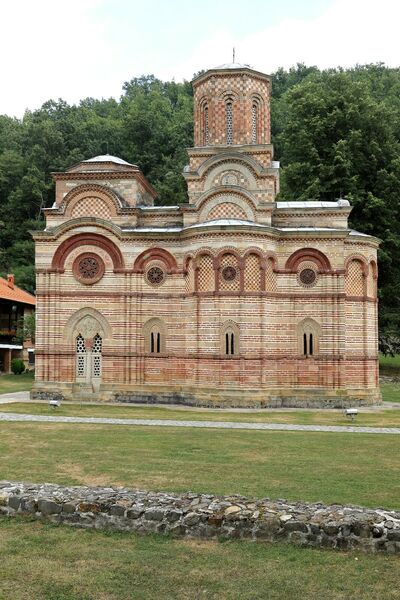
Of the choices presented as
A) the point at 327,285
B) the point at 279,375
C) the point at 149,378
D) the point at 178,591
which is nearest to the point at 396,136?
the point at 327,285

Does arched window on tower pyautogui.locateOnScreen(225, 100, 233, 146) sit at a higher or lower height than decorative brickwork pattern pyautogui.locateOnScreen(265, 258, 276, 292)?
higher

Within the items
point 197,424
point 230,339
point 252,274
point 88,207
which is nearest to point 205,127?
point 88,207

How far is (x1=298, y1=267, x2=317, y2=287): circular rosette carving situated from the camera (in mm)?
23188

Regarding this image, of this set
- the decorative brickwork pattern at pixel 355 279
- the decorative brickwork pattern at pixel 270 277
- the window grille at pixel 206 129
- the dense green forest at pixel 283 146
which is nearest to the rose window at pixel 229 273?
the decorative brickwork pattern at pixel 270 277

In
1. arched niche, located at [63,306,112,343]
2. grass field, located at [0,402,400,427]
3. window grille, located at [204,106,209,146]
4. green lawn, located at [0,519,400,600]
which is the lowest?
green lawn, located at [0,519,400,600]

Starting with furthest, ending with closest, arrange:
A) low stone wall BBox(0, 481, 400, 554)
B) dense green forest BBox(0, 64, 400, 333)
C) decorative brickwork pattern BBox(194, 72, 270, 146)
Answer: dense green forest BBox(0, 64, 400, 333), decorative brickwork pattern BBox(194, 72, 270, 146), low stone wall BBox(0, 481, 400, 554)

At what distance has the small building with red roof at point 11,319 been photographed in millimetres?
36750

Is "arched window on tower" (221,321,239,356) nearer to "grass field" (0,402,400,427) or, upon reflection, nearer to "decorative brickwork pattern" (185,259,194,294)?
"decorative brickwork pattern" (185,259,194,294)

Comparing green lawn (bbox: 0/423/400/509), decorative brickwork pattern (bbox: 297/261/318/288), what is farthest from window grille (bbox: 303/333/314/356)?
green lawn (bbox: 0/423/400/509)

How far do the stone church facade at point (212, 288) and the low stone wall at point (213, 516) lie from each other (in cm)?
1393

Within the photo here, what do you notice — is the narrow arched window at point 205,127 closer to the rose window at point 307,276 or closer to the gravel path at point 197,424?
Answer: the rose window at point 307,276

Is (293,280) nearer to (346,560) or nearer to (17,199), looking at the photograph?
(346,560)

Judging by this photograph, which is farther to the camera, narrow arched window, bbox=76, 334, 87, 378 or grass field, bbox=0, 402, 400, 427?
narrow arched window, bbox=76, 334, 87, 378

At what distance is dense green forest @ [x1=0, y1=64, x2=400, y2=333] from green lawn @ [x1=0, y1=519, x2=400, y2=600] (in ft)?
86.1
